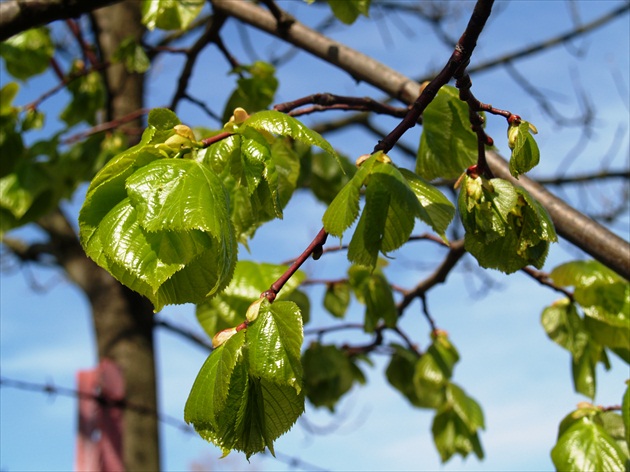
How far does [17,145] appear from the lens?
6.09ft

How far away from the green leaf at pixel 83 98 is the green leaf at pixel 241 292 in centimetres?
112

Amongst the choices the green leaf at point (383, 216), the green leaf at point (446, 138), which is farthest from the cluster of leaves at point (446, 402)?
the green leaf at point (383, 216)

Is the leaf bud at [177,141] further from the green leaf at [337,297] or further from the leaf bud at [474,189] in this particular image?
the green leaf at [337,297]

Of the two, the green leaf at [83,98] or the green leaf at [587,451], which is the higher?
the green leaf at [83,98]

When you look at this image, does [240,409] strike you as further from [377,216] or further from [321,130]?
[321,130]

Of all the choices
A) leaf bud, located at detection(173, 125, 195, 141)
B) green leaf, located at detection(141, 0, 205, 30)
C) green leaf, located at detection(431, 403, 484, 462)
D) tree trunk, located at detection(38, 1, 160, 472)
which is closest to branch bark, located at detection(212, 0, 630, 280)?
green leaf, located at detection(141, 0, 205, 30)

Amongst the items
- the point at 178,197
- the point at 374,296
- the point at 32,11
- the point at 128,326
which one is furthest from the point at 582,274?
the point at 128,326

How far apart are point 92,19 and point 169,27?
4.15 feet

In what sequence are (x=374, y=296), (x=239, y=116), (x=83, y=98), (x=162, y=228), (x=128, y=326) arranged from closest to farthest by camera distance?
(x=162, y=228) < (x=239, y=116) < (x=374, y=296) < (x=83, y=98) < (x=128, y=326)

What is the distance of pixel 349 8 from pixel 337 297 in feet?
2.20

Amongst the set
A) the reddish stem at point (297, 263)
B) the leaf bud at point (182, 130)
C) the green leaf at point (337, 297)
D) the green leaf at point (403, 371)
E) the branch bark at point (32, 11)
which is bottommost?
the reddish stem at point (297, 263)

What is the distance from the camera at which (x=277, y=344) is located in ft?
2.16

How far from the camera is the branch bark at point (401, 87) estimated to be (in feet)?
4.06

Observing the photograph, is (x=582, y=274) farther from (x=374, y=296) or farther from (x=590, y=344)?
(x=374, y=296)
